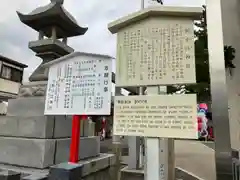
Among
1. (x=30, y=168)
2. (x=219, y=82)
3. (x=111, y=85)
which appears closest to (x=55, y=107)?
(x=111, y=85)

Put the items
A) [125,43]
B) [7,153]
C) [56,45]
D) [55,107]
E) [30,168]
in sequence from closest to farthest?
[125,43] < [55,107] < [30,168] < [7,153] < [56,45]

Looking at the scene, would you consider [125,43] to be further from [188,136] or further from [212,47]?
[188,136]

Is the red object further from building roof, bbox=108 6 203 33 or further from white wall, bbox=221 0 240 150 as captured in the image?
white wall, bbox=221 0 240 150

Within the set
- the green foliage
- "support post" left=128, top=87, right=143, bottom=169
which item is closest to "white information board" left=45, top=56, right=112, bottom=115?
"support post" left=128, top=87, right=143, bottom=169

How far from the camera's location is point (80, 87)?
2.99 metres

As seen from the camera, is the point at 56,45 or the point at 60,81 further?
the point at 56,45

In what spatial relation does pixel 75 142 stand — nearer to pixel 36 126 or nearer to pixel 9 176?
pixel 9 176

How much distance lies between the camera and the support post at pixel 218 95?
2166 millimetres

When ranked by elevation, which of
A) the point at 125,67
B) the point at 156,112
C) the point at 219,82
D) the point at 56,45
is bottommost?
the point at 156,112

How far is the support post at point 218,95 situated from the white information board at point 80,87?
1352 mm

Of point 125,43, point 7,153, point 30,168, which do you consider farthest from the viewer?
point 7,153

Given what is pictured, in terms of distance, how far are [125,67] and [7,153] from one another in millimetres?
2921

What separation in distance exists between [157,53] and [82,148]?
2856 millimetres

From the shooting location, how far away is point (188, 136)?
7.00ft
